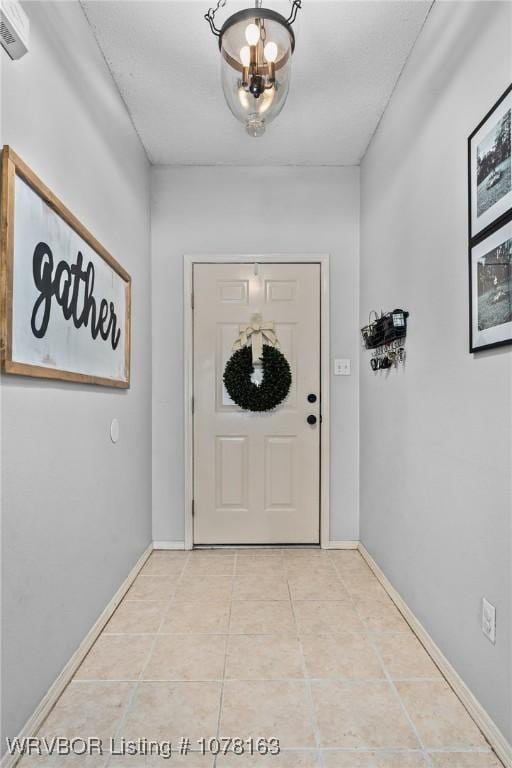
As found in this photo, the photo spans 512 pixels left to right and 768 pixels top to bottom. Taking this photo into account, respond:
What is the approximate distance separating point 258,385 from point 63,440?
5.38ft

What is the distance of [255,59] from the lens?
5.67 feet

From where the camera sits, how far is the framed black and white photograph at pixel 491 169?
1.42 meters

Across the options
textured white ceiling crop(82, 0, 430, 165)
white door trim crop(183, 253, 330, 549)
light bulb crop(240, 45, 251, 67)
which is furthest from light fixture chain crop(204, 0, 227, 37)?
white door trim crop(183, 253, 330, 549)

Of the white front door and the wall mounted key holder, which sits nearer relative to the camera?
the wall mounted key holder

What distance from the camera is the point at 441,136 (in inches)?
76.0

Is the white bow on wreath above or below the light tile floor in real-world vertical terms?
above

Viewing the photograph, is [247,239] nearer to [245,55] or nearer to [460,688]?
[245,55]

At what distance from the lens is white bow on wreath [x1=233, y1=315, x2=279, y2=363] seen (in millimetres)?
3252

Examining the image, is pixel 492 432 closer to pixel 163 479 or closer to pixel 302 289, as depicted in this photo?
pixel 302 289

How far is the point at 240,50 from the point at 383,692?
2344mm

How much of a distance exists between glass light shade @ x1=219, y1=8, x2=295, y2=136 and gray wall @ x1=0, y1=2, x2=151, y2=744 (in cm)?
64

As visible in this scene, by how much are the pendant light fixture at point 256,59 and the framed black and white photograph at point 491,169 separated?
0.73m

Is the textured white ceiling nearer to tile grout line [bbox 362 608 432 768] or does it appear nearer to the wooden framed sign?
the wooden framed sign

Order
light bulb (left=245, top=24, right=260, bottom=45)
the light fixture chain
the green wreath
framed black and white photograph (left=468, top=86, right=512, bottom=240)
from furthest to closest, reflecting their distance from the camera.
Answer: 1. the green wreath
2. the light fixture chain
3. light bulb (left=245, top=24, right=260, bottom=45)
4. framed black and white photograph (left=468, top=86, right=512, bottom=240)
